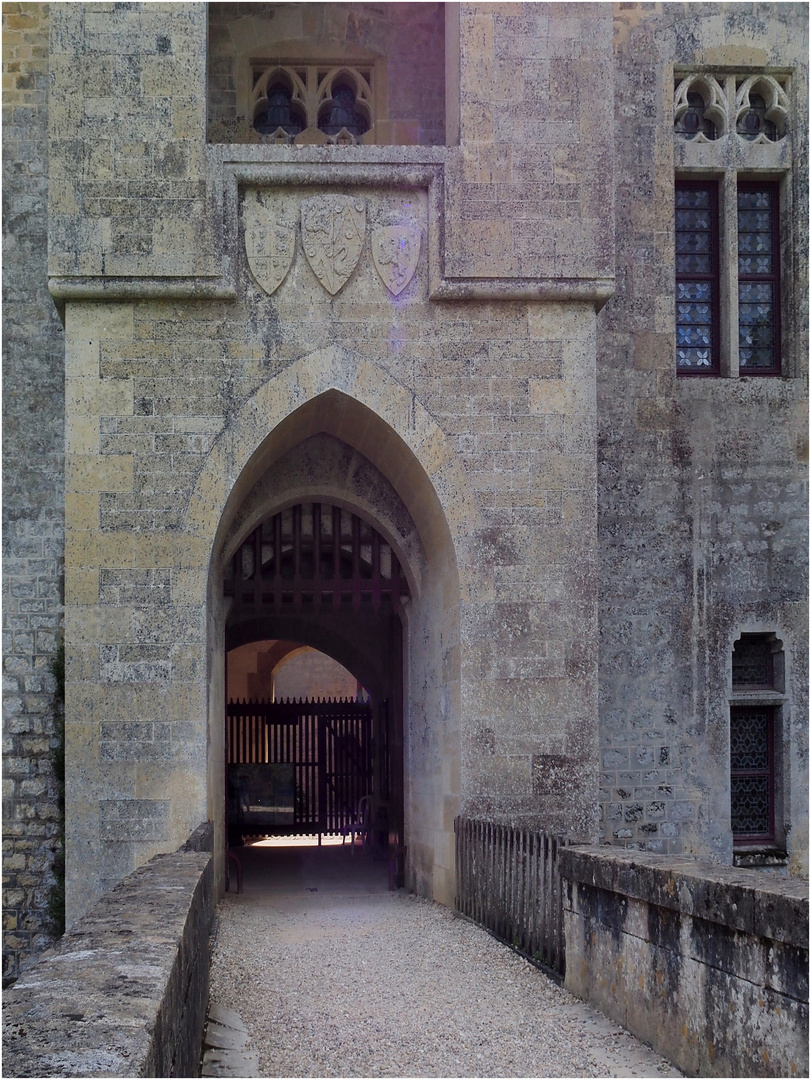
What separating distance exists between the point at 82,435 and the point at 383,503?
240 cm

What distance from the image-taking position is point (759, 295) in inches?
384

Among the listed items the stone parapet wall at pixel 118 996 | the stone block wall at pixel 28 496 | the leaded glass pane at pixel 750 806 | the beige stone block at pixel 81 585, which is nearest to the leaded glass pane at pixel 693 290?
the leaded glass pane at pixel 750 806

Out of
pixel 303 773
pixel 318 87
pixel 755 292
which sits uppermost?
pixel 318 87

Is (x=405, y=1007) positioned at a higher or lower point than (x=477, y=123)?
lower

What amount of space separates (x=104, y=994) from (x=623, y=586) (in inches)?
Answer: 280

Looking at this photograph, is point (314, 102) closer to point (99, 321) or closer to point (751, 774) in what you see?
point (99, 321)

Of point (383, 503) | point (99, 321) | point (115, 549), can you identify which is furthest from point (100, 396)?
point (383, 503)

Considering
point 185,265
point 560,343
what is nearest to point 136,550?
point 185,265

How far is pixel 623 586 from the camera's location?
916 centimetres

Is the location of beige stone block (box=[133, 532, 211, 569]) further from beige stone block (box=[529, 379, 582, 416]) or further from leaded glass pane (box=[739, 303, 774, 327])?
leaded glass pane (box=[739, 303, 774, 327])

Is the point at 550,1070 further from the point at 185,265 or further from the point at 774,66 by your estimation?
the point at 774,66

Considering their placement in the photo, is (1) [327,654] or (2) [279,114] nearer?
(2) [279,114]

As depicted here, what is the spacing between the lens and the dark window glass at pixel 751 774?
9.42m

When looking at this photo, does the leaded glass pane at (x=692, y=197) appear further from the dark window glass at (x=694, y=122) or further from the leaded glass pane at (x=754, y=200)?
the dark window glass at (x=694, y=122)
